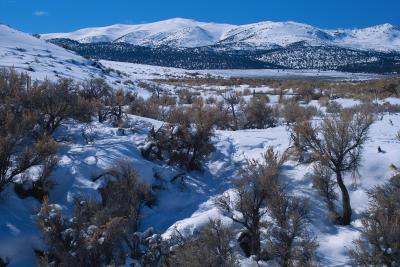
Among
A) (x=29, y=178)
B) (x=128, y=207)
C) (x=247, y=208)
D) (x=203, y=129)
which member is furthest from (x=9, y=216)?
(x=203, y=129)

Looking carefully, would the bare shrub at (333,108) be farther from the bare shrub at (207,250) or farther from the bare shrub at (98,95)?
the bare shrub at (207,250)

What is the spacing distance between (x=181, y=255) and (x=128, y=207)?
2.71 metres

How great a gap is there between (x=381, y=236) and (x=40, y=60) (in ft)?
93.1

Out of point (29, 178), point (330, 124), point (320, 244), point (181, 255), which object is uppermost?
point (330, 124)

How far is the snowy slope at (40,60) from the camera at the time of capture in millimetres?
29005

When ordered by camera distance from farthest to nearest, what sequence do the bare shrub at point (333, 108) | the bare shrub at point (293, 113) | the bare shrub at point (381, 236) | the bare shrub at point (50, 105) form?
the bare shrub at point (333, 108) → the bare shrub at point (293, 113) → the bare shrub at point (50, 105) → the bare shrub at point (381, 236)

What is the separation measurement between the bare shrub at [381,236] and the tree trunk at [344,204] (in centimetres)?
87

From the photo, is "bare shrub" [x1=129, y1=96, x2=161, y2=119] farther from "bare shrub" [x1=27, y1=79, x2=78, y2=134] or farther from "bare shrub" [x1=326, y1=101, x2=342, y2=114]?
"bare shrub" [x1=326, y1=101, x2=342, y2=114]

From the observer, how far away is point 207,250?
9.84m

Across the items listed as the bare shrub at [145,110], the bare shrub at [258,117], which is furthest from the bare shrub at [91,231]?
the bare shrub at [258,117]

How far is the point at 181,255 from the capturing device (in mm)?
9734

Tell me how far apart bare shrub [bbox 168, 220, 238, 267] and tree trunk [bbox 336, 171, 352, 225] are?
3768mm

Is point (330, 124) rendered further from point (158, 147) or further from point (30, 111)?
point (30, 111)

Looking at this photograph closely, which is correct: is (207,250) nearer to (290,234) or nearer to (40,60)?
(290,234)
